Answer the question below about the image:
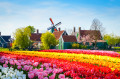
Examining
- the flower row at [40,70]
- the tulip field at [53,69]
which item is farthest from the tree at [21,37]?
the flower row at [40,70]

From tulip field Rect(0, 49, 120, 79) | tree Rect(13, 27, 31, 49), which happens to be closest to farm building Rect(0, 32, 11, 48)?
tree Rect(13, 27, 31, 49)

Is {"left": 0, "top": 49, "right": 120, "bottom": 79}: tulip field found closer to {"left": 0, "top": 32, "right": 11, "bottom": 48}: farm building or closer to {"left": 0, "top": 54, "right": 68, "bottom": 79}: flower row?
{"left": 0, "top": 54, "right": 68, "bottom": 79}: flower row

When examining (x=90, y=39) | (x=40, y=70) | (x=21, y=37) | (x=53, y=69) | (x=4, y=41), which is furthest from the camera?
(x=4, y=41)

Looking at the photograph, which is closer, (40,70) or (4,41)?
(40,70)

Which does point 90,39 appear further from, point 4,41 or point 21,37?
point 4,41

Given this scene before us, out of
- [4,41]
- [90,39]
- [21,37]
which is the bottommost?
[21,37]

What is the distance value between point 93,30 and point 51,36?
14110 millimetres

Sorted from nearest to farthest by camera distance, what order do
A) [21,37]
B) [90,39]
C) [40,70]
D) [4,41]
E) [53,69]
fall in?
[40,70] < [53,69] < [21,37] < [90,39] < [4,41]

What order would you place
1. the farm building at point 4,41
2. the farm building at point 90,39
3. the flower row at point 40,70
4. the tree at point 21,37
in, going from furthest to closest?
the farm building at point 4,41 < the farm building at point 90,39 < the tree at point 21,37 < the flower row at point 40,70

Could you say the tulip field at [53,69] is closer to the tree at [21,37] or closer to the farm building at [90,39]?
the tree at [21,37]

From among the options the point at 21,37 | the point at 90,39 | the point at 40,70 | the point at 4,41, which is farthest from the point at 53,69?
the point at 4,41

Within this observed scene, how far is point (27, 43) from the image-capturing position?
28953mm

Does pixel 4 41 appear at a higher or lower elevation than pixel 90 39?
higher

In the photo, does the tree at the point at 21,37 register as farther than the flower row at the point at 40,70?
Yes
